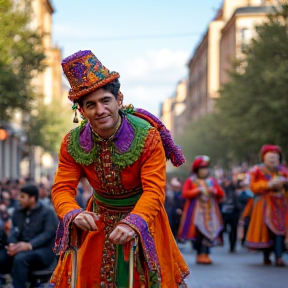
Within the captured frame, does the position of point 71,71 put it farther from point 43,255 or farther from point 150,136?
point 43,255

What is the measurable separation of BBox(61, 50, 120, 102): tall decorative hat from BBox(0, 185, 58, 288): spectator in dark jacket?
4961 mm

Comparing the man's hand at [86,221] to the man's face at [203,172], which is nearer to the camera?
the man's hand at [86,221]

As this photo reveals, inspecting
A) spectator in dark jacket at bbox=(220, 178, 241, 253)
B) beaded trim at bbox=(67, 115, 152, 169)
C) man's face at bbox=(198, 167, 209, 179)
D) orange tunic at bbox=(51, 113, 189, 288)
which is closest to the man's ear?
beaded trim at bbox=(67, 115, 152, 169)

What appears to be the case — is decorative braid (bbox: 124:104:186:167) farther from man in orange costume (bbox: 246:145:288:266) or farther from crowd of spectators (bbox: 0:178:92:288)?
man in orange costume (bbox: 246:145:288:266)

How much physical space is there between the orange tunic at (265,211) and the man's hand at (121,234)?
964cm

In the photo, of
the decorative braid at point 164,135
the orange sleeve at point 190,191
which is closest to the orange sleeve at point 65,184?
the decorative braid at point 164,135

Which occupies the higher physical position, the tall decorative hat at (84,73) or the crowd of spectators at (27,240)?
the tall decorative hat at (84,73)

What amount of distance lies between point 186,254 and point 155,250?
14.4 meters

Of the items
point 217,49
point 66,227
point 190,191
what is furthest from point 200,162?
point 217,49

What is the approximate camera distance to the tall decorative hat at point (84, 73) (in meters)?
5.41

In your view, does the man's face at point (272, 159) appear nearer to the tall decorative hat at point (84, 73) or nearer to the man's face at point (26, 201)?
the man's face at point (26, 201)

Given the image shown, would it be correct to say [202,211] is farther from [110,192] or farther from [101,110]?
[101,110]

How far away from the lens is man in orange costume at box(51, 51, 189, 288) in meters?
5.43

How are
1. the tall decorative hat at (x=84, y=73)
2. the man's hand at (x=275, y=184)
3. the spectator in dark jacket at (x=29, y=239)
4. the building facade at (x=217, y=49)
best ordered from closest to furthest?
the tall decorative hat at (x=84, y=73) → the spectator in dark jacket at (x=29, y=239) → the man's hand at (x=275, y=184) → the building facade at (x=217, y=49)
